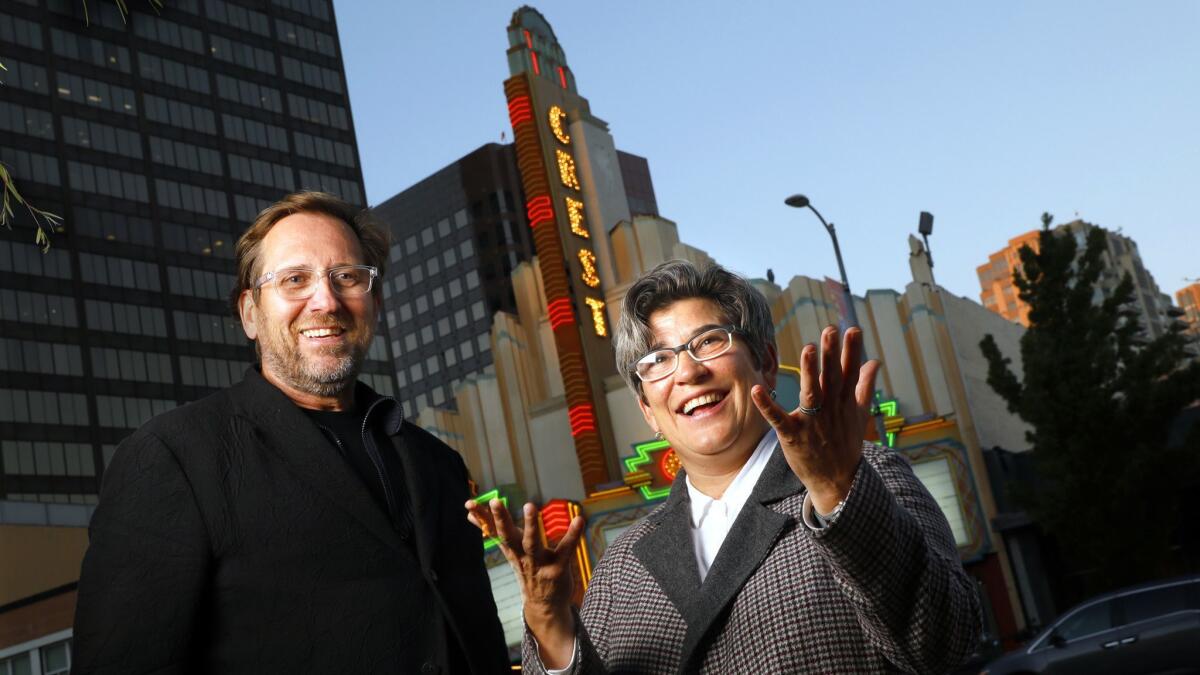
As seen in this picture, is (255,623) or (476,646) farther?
(476,646)

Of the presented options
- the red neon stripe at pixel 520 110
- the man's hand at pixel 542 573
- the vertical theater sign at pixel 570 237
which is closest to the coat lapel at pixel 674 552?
the man's hand at pixel 542 573

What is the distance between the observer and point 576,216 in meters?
37.7

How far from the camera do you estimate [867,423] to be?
2967 mm

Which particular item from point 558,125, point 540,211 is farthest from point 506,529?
point 558,125

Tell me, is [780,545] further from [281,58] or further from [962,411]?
[281,58]

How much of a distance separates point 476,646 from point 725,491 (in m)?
1.02

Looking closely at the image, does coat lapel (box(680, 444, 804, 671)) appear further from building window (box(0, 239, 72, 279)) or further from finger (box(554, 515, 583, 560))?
building window (box(0, 239, 72, 279))

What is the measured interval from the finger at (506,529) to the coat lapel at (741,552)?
675 mm

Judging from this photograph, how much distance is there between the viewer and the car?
579 inches

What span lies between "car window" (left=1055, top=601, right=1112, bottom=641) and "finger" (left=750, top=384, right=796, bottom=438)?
14427 millimetres

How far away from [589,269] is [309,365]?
110 feet

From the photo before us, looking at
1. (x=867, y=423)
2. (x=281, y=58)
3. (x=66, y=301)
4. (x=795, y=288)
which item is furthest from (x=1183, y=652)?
(x=281, y=58)

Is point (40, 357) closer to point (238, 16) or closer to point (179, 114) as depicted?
point (179, 114)

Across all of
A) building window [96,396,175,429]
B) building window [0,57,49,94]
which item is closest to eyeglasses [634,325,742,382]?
building window [96,396,175,429]
